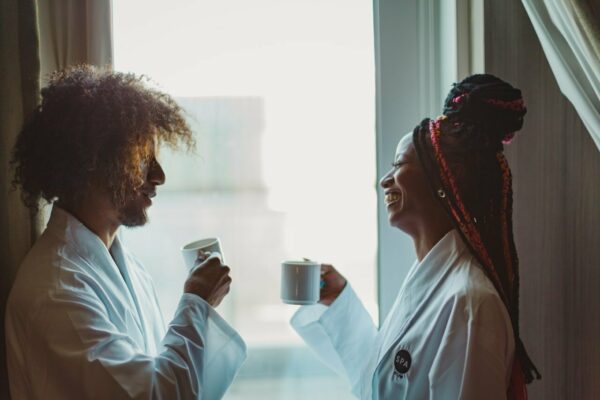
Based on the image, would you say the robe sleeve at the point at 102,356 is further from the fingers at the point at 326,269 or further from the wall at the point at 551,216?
the wall at the point at 551,216

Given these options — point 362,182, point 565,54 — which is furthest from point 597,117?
point 362,182

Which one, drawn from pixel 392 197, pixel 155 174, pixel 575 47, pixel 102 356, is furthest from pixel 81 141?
pixel 575 47

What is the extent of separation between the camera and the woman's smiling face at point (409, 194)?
130 cm

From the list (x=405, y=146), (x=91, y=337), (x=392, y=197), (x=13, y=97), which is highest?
(x=13, y=97)

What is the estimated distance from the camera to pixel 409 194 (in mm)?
1303

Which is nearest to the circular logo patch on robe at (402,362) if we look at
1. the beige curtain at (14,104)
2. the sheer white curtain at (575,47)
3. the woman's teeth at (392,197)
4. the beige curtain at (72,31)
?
the woman's teeth at (392,197)

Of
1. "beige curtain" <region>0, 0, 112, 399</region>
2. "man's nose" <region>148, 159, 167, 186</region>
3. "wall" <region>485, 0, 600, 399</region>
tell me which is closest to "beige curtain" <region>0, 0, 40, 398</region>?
"beige curtain" <region>0, 0, 112, 399</region>

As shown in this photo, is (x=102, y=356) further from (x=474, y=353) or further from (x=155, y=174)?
(x=474, y=353)

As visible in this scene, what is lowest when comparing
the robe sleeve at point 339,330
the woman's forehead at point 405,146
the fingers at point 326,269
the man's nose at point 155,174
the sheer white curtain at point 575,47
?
the robe sleeve at point 339,330

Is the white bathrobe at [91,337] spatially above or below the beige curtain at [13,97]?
below

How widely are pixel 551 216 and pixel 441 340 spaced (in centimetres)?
49

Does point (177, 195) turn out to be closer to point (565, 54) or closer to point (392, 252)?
point (392, 252)

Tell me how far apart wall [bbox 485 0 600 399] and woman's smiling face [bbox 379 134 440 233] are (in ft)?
0.93

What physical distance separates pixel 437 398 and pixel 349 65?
85cm
